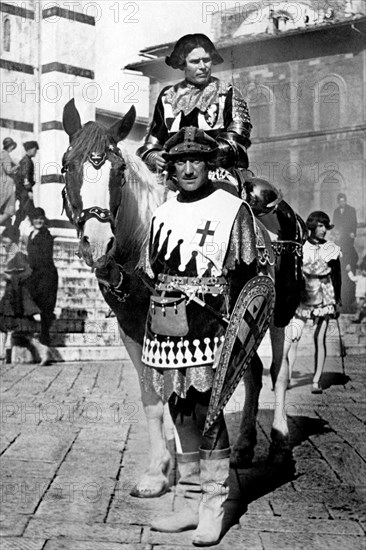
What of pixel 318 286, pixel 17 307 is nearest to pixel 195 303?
pixel 318 286

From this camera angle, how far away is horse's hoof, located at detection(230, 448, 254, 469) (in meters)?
5.12

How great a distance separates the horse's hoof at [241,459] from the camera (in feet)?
16.8

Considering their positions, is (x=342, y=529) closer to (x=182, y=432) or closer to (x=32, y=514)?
(x=182, y=432)

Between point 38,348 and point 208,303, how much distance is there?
270 inches

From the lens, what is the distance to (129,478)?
187 inches

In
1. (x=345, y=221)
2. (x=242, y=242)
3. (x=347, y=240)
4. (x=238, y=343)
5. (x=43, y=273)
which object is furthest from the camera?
(x=345, y=221)

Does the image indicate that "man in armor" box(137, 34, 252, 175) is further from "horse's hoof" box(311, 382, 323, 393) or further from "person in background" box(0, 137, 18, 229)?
"person in background" box(0, 137, 18, 229)

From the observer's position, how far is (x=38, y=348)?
1014 cm

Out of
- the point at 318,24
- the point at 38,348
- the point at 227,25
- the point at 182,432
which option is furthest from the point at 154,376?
the point at 318,24

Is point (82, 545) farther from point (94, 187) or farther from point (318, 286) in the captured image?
point (318, 286)

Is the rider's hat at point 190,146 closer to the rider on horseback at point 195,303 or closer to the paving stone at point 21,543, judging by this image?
the rider on horseback at point 195,303

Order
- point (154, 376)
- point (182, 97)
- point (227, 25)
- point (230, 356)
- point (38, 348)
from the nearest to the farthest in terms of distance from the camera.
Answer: point (230, 356) < point (154, 376) < point (182, 97) < point (227, 25) < point (38, 348)

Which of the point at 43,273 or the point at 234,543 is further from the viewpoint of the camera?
the point at 43,273

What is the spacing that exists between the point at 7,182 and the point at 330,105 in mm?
5753
